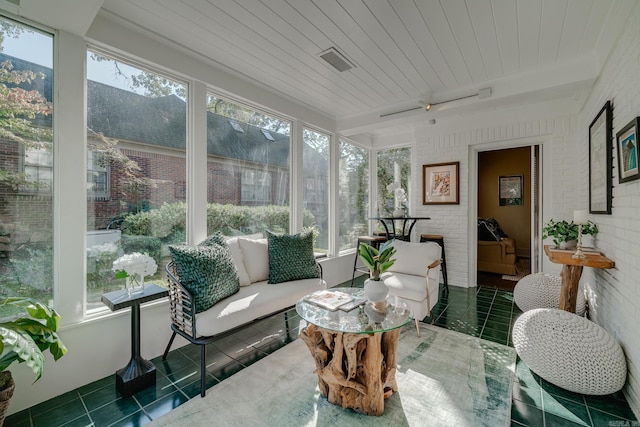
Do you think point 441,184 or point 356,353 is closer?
point 356,353

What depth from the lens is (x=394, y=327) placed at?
168cm

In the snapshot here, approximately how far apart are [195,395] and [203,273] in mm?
811

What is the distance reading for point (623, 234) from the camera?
6.47 feet

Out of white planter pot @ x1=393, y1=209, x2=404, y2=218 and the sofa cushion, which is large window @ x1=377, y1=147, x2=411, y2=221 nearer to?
white planter pot @ x1=393, y1=209, x2=404, y2=218

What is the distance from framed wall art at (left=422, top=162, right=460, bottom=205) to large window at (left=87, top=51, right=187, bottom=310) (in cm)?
371

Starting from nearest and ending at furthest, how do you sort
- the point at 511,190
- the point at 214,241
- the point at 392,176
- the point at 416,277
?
the point at 214,241
the point at 416,277
the point at 392,176
the point at 511,190

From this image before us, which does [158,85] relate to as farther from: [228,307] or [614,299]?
[614,299]

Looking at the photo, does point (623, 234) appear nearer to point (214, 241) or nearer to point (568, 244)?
point (568, 244)

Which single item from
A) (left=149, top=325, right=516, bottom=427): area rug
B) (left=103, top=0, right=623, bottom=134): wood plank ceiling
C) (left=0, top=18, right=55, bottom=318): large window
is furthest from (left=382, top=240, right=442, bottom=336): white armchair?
(left=0, top=18, right=55, bottom=318): large window

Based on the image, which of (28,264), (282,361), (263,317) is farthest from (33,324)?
(282,361)

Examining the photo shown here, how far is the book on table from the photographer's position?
2068 mm

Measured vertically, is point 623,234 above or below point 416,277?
above

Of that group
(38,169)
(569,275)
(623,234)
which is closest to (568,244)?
(569,275)

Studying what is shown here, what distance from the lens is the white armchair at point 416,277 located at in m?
2.77
